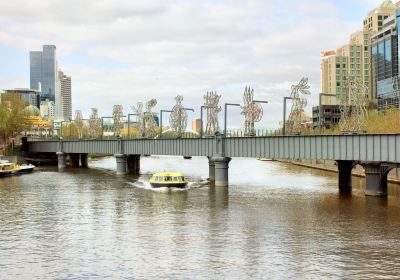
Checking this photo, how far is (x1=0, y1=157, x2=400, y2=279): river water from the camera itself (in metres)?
37.5

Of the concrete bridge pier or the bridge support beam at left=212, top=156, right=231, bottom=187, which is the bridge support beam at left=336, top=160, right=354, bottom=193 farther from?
the concrete bridge pier

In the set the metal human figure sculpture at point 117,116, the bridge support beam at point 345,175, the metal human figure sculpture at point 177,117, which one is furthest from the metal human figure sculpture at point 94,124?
the bridge support beam at point 345,175

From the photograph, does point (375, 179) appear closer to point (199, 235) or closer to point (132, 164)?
point (199, 235)

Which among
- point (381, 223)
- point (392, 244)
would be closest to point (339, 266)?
point (392, 244)

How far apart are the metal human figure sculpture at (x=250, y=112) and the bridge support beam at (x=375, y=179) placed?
21.9m

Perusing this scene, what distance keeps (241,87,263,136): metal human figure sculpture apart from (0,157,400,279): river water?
18.6m

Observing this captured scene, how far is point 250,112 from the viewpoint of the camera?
103 m

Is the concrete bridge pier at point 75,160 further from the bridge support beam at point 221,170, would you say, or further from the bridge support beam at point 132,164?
the bridge support beam at point 221,170

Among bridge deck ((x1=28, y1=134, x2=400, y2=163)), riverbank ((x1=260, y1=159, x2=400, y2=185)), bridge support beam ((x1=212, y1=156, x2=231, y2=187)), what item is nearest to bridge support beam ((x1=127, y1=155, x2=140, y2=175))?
bridge deck ((x1=28, y1=134, x2=400, y2=163))

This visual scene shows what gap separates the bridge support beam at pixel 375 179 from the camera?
75.5m

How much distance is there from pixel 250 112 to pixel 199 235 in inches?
2240

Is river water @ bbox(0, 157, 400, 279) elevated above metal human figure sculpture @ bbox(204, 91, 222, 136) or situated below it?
below

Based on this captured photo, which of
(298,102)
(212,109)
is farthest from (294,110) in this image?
(212,109)

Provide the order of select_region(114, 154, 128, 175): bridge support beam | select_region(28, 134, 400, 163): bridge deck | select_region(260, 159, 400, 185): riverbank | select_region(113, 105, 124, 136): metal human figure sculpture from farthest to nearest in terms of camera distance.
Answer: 1. select_region(113, 105, 124, 136): metal human figure sculpture
2. select_region(114, 154, 128, 175): bridge support beam
3. select_region(260, 159, 400, 185): riverbank
4. select_region(28, 134, 400, 163): bridge deck
